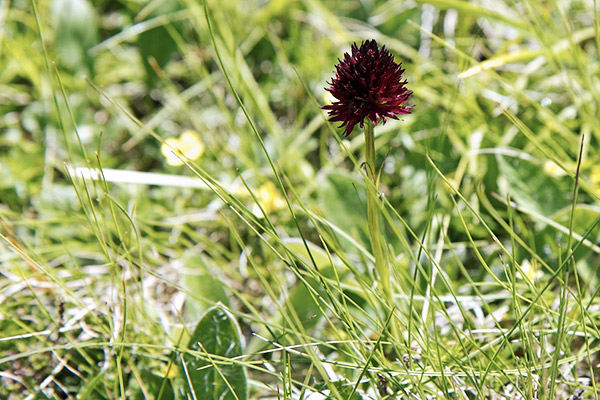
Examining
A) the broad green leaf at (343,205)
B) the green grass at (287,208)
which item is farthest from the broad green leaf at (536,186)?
the broad green leaf at (343,205)

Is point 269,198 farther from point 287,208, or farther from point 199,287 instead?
point 199,287

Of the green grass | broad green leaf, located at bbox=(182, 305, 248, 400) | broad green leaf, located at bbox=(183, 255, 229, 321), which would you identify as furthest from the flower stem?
broad green leaf, located at bbox=(183, 255, 229, 321)

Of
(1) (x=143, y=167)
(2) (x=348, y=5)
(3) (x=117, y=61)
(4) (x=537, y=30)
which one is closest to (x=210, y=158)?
(1) (x=143, y=167)

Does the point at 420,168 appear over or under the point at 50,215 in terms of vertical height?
over

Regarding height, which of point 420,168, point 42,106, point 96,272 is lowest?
point 96,272

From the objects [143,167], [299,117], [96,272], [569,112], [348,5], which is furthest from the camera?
[348,5]

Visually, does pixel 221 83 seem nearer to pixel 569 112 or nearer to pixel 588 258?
pixel 569 112
